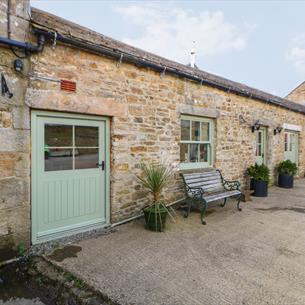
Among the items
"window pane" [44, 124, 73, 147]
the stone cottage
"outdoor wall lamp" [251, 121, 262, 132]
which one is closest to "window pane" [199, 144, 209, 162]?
the stone cottage

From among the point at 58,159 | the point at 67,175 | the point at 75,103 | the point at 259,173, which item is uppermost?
the point at 75,103

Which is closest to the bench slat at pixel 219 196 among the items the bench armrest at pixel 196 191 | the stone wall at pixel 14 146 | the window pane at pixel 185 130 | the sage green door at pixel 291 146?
the bench armrest at pixel 196 191

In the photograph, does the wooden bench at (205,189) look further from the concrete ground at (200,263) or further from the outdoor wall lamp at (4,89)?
the outdoor wall lamp at (4,89)

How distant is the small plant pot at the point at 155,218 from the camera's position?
406 centimetres

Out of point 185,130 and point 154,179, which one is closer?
point 154,179

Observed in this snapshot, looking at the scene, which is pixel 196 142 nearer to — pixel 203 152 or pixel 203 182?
pixel 203 152

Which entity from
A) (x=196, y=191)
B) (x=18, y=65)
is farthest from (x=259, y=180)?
(x=18, y=65)

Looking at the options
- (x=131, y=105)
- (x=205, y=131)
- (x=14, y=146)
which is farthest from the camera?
(x=205, y=131)

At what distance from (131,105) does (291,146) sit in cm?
900

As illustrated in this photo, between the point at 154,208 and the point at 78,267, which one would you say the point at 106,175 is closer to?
the point at 154,208

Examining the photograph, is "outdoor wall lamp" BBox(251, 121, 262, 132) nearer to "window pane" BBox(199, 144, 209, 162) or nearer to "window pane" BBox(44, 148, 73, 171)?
"window pane" BBox(199, 144, 209, 162)

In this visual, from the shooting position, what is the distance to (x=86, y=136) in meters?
3.97

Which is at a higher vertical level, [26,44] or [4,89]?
[26,44]

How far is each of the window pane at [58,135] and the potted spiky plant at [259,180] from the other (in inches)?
222
